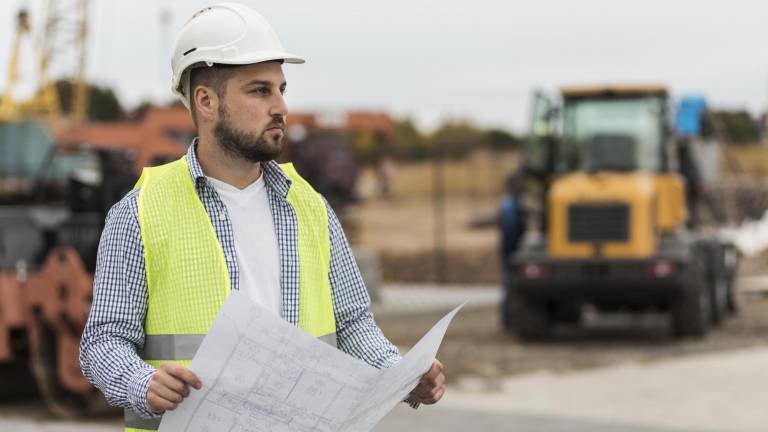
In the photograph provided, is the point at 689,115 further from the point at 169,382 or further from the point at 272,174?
the point at 169,382

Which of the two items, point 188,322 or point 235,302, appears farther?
point 188,322

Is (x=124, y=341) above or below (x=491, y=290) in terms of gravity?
above

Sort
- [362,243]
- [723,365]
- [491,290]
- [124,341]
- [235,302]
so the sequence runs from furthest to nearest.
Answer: [362,243] → [491,290] → [723,365] → [124,341] → [235,302]

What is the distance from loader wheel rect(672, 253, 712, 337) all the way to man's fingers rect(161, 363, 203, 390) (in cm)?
1312

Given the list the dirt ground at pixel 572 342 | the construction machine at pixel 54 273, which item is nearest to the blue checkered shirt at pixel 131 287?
the construction machine at pixel 54 273

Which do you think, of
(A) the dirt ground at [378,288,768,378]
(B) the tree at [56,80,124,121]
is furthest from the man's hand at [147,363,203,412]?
(B) the tree at [56,80,124,121]

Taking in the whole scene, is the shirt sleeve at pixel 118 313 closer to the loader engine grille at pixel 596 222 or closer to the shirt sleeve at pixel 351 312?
the shirt sleeve at pixel 351 312

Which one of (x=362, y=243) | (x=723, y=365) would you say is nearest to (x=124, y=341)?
(x=723, y=365)

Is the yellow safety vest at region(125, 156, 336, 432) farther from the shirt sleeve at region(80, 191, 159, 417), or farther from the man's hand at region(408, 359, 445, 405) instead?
the man's hand at region(408, 359, 445, 405)

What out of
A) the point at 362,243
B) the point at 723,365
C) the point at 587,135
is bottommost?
the point at 362,243

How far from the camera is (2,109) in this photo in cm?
4059

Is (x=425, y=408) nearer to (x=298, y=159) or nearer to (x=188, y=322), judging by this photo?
(x=188, y=322)

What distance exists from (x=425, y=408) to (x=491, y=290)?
16203mm

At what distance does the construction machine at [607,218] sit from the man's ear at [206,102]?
1274 cm
